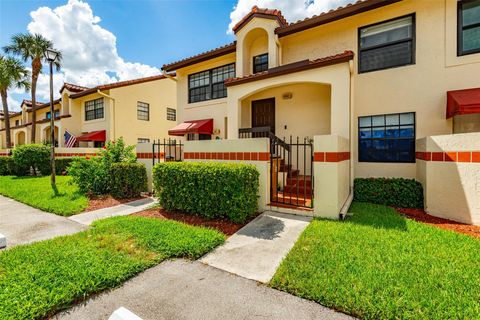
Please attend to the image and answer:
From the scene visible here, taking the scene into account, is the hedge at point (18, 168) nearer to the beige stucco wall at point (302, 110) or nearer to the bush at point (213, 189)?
the bush at point (213, 189)

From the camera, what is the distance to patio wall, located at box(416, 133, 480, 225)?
18.5ft

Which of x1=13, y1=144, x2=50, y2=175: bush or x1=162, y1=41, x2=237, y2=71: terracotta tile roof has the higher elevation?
x1=162, y1=41, x2=237, y2=71: terracotta tile roof

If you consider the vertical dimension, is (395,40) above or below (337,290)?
above

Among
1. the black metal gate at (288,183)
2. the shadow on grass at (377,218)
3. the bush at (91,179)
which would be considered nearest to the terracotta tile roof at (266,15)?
the black metal gate at (288,183)

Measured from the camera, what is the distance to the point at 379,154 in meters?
8.48

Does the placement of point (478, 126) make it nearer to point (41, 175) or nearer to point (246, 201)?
point (246, 201)

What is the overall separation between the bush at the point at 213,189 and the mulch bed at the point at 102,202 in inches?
103

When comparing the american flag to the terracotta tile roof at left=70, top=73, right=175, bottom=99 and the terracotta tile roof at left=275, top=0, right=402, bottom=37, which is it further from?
the terracotta tile roof at left=275, top=0, right=402, bottom=37

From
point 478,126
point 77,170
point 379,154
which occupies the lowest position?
point 77,170

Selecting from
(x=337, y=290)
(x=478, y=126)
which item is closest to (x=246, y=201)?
(x=337, y=290)

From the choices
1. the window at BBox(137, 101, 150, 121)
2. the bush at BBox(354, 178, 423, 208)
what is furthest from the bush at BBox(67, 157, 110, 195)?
the window at BBox(137, 101, 150, 121)

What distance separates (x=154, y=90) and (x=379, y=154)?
18.0m

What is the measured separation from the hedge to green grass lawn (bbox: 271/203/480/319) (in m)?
17.2

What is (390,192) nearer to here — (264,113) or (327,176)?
(327,176)
